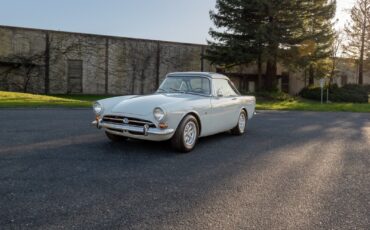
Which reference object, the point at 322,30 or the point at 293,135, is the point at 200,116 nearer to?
the point at 293,135

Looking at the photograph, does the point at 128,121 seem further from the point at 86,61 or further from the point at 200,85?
the point at 86,61

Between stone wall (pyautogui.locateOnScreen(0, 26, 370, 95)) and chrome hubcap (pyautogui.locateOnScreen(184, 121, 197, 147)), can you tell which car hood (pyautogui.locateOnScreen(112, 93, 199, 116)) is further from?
stone wall (pyautogui.locateOnScreen(0, 26, 370, 95))

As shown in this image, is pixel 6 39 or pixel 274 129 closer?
pixel 274 129

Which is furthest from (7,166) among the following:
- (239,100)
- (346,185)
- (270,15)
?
(270,15)

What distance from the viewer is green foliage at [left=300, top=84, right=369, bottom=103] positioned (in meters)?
32.7

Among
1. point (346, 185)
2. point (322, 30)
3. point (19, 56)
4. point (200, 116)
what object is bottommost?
point (346, 185)

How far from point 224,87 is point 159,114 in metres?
2.75

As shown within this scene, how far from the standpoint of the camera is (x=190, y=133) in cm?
689

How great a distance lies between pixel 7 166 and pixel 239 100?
5.49 metres

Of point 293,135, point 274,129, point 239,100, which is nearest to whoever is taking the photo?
point 239,100

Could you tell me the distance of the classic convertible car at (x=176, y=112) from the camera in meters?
6.28

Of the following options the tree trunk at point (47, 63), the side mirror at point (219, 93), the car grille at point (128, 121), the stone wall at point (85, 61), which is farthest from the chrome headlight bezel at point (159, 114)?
the tree trunk at point (47, 63)

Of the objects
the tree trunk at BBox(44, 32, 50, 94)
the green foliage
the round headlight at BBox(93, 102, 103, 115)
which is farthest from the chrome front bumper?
the green foliage

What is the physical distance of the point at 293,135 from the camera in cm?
964
